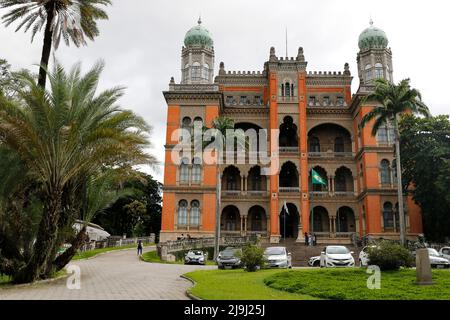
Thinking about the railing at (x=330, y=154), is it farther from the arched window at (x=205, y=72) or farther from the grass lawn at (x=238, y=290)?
the grass lawn at (x=238, y=290)

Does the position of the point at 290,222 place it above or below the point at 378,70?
below

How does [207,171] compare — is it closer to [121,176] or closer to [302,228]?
[302,228]

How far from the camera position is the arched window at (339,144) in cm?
5106

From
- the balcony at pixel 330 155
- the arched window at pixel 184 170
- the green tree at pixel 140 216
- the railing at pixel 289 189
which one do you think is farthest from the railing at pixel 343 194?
the green tree at pixel 140 216

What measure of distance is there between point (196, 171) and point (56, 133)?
1120 inches

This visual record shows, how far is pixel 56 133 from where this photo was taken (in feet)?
56.7

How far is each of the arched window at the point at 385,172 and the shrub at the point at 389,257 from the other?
2688cm

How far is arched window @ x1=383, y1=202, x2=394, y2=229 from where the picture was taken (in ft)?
141

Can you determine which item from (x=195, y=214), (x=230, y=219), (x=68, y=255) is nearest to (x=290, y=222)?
(x=230, y=219)

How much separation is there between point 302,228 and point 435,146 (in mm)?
14731

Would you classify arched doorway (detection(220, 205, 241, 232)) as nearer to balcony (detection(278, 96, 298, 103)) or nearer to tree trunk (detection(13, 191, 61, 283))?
balcony (detection(278, 96, 298, 103))

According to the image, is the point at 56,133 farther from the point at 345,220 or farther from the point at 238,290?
the point at 345,220
